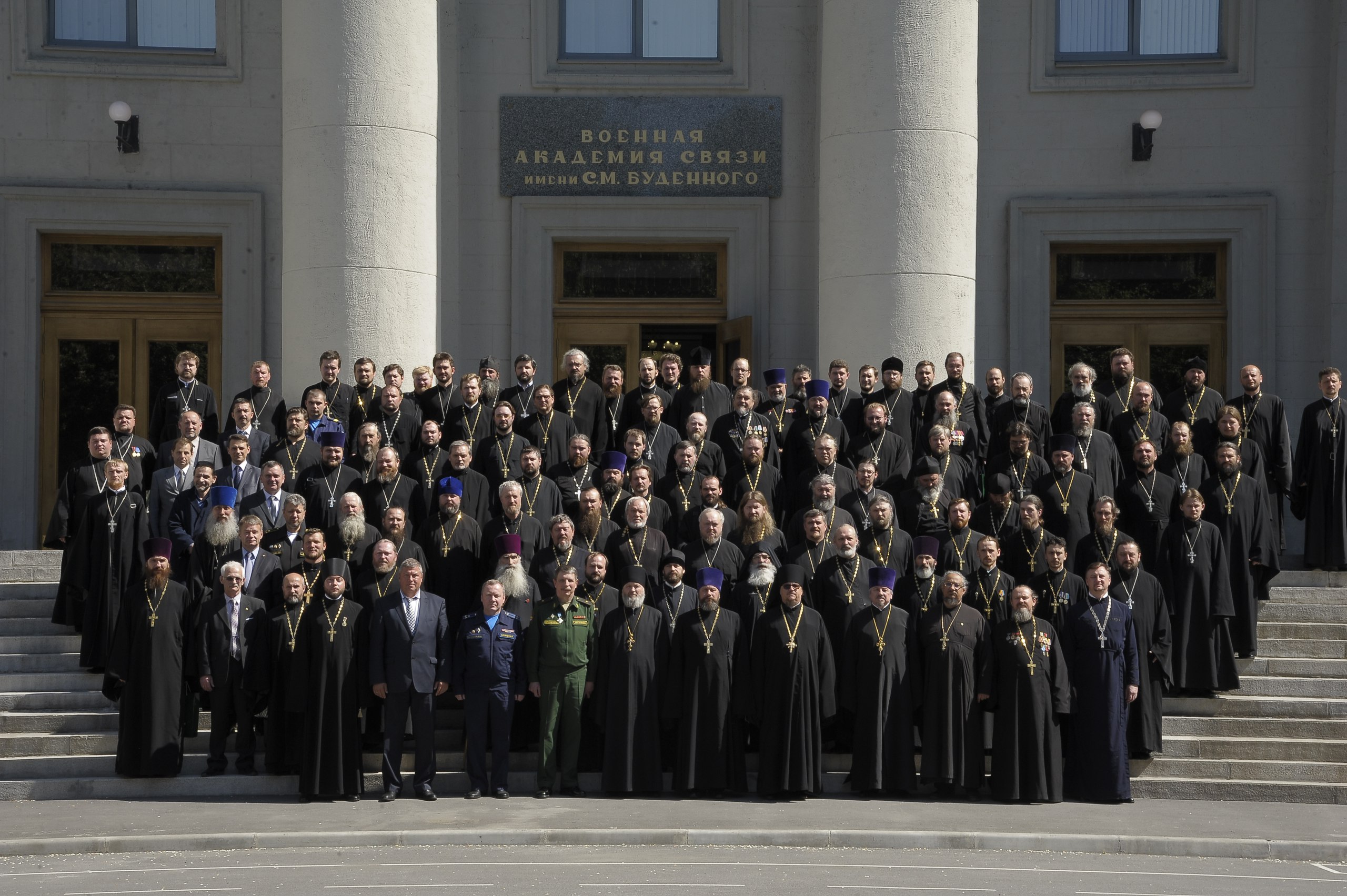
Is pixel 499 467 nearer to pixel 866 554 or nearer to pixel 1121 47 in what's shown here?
pixel 866 554

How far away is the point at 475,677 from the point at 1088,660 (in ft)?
14.2

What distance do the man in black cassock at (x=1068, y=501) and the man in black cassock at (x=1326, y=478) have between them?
238 cm

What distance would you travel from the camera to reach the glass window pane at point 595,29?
17953mm

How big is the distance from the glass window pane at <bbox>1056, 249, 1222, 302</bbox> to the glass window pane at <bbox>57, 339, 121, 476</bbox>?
10.1 metres

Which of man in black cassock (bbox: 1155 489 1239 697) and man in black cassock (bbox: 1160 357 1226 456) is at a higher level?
man in black cassock (bbox: 1160 357 1226 456)

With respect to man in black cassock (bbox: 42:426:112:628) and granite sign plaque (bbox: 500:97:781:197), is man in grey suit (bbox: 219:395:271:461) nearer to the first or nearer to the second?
man in black cassock (bbox: 42:426:112:628)

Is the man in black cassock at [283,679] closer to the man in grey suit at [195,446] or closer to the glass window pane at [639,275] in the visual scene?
the man in grey suit at [195,446]

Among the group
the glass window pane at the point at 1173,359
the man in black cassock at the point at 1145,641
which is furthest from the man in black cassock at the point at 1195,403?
the glass window pane at the point at 1173,359

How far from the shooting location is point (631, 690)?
11.9 meters

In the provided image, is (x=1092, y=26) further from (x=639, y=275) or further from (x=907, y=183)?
(x=639, y=275)

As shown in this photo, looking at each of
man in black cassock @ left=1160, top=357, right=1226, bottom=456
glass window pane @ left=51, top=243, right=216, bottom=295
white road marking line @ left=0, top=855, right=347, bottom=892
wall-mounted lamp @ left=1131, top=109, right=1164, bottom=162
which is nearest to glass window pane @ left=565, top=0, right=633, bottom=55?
glass window pane @ left=51, top=243, right=216, bottom=295

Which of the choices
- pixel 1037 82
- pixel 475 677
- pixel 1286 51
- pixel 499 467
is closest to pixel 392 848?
pixel 475 677

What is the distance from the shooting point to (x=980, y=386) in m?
17.8

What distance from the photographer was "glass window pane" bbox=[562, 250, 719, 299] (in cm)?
1811
